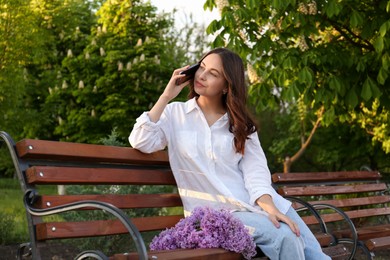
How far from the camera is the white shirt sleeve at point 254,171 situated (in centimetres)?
429

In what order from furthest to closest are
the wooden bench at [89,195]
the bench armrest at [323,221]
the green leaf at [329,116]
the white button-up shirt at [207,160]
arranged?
the green leaf at [329,116], the bench armrest at [323,221], the white button-up shirt at [207,160], the wooden bench at [89,195]

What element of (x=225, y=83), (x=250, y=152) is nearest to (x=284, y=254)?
(x=250, y=152)

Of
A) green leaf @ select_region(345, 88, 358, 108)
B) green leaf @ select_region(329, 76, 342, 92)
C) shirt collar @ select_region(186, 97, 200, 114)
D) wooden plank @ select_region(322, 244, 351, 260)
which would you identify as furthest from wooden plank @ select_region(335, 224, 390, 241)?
green leaf @ select_region(345, 88, 358, 108)

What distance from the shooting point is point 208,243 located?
389cm

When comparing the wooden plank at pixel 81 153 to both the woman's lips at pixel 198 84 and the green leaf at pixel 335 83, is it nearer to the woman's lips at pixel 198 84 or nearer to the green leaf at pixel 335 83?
the woman's lips at pixel 198 84

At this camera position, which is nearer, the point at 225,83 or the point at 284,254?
the point at 284,254

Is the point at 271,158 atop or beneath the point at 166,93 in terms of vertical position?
beneath

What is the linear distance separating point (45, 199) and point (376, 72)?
5587 mm

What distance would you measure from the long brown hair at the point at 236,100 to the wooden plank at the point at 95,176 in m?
0.51

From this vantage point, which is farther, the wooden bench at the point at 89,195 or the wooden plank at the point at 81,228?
the wooden plank at the point at 81,228

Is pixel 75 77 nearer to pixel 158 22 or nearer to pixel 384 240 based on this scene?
pixel 158 22

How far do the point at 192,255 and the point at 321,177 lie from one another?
3.06 m

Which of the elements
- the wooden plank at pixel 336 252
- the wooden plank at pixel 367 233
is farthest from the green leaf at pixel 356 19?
the wooden plank at pixel 336 252

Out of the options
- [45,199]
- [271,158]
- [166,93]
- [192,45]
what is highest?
[192,45]
